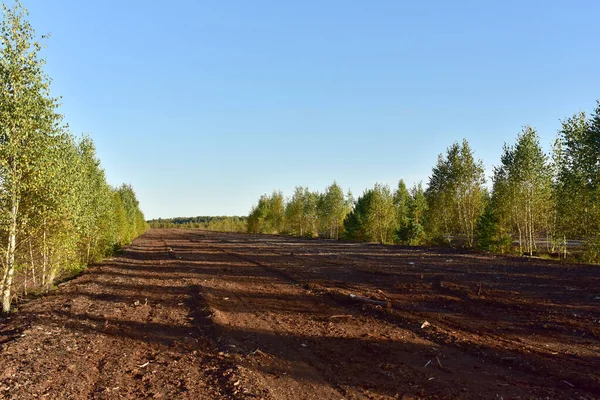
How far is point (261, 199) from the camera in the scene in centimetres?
9888

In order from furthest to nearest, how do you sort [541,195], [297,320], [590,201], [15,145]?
→ [541,195] < [590,201] < [15,145] < [297,320]

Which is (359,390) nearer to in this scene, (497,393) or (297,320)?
(497,393)

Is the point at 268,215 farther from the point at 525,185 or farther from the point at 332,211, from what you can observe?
the point at 525,185

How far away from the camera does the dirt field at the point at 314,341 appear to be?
6.53 m

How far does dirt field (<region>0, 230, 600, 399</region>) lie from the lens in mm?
6527

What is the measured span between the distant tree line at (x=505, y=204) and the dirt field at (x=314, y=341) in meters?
15.2

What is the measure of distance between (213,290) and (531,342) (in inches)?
469

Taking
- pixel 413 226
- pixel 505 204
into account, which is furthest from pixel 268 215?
pixel 505 204

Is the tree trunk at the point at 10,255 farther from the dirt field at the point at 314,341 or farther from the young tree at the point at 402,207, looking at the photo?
the young tree at the point at 402,207

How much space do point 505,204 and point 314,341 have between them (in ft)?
114

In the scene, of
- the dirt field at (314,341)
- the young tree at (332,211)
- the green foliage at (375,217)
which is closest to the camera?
the dirt field at (314,341)

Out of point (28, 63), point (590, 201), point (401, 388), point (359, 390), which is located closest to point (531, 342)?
point (401, 388)

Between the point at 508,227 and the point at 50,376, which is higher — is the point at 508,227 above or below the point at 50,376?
above

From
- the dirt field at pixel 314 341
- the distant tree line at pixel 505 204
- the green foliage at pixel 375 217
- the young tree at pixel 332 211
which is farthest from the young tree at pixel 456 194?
the dirt field at pixel 314 341
